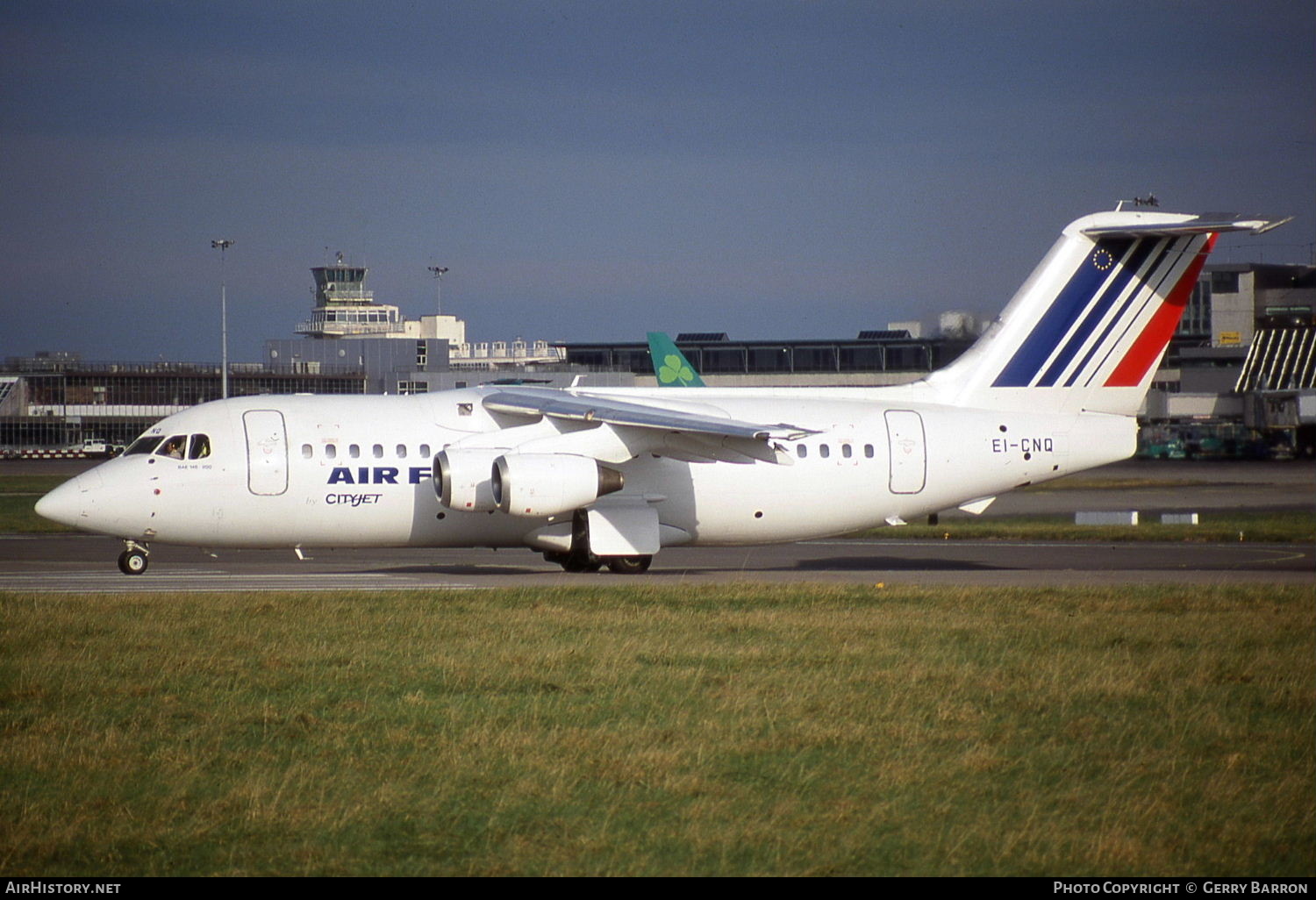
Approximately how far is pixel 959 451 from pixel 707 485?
4.53 meters

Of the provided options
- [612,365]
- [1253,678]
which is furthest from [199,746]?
[612,365]

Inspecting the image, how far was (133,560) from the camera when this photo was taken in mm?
23844

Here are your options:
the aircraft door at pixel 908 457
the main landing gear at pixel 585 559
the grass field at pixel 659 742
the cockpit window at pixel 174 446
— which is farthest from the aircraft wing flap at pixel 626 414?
the cockpit window at pixel 174 446

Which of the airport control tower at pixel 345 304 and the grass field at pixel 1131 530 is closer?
the grass field at pixel 1131 530

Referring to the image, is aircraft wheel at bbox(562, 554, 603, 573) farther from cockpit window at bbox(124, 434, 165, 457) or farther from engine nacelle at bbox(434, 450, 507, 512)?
cockpit window at bbox(124, 434, 165, 457)

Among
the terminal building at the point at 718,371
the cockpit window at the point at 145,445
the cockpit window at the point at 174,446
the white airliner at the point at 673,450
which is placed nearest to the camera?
the white airliner at the point at 673,450

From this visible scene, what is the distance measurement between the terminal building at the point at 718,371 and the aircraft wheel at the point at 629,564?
39.8m

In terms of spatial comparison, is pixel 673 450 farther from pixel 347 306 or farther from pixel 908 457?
pixel 347 306

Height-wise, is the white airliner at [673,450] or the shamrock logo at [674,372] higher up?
the shamrock logo at [674,372]

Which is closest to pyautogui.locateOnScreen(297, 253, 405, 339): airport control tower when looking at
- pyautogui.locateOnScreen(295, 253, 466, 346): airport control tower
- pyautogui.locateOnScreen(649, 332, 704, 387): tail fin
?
pyautogui.locateOnScreen(295, 253, 466, 346): airport control tower

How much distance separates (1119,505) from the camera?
132 ft

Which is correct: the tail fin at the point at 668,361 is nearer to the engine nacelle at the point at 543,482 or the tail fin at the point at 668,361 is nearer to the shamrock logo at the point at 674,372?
the shamrock logo at the point at 674,372

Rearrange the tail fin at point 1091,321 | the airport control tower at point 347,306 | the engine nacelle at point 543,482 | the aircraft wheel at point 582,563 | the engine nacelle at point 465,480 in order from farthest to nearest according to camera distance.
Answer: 1. the airport control tower at point 347,306
2. the tail fin at point 1091,321
3. the aircraft wheel at point 582,563
4. the engine nacelle at point 465,480
5. the engine nacelle at point 543,482

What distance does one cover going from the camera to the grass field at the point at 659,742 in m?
7.81
